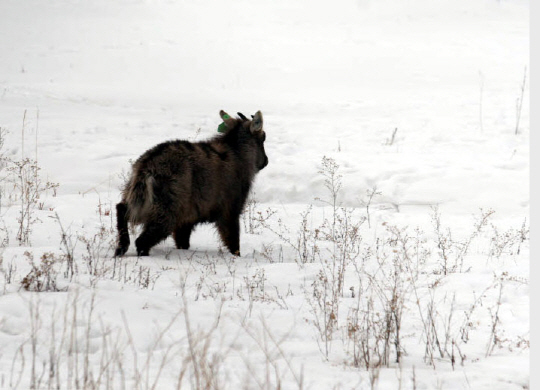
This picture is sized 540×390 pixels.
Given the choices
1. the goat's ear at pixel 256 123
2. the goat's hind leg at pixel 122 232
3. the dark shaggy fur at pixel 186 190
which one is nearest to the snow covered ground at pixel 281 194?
the goat's hind leg at pixel 122 232

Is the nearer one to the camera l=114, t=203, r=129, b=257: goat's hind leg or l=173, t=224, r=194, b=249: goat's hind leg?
l=114, t=203, r=129, b=257: goat's hind leg

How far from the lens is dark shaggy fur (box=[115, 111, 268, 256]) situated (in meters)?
6.41

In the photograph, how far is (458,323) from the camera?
451cm

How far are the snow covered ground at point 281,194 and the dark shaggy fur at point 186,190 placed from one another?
34 centimetres

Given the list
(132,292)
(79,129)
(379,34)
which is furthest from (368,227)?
(379,34)

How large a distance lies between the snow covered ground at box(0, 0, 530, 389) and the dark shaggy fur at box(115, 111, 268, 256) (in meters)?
0.34

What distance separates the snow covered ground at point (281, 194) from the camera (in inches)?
141

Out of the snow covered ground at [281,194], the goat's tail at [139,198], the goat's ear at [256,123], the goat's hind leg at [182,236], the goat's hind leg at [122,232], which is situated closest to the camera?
the snow covered ground at [281,194]

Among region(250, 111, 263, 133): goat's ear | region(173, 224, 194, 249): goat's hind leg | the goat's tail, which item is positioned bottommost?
region(173, 224, 194, 249): goat's hind leg

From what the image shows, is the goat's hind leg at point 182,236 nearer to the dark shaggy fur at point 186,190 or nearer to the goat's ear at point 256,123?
the dark shaggy fur at point 186,190

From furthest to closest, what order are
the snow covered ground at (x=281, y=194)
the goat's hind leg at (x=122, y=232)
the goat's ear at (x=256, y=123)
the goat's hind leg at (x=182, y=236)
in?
the goat's ear at (x=256, y=123) → the goat's hind leg at (x=182, y=236) → the goat's hind leg at (x=122, y=232) → the snow covered ground at (x=281, y=194)

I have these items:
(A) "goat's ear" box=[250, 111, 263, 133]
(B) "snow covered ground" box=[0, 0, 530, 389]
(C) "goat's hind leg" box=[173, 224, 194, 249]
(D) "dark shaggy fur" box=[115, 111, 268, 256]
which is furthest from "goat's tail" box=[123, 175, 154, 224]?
(A) "goat's ear" box=[250, 111, 263, 133]

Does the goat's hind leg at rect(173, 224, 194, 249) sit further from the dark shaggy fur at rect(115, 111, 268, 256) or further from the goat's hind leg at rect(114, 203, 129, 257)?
the goat's hind leg at rect(114, 203, 129, 257)

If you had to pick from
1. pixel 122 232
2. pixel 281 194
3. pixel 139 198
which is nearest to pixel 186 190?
pixel 139 198
